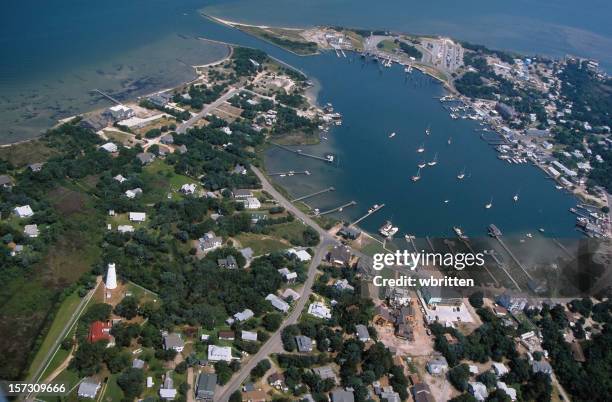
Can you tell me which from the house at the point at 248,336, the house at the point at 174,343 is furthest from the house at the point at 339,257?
the house at the point at 174,343

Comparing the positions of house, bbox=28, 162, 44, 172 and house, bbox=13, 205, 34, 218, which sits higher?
house, bbox=28, 162, 44, 172

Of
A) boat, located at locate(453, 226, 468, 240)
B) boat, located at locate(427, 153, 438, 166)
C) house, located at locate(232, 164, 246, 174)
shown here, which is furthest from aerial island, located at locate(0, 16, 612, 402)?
boat, located at locate(427, 153, 438, 166)

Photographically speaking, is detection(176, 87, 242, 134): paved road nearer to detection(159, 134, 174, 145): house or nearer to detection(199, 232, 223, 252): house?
detection(159, 134, 174, 145): house

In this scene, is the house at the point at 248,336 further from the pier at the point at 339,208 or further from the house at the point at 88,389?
the pier at the point at 339,208

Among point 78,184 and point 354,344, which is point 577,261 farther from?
point 78,184

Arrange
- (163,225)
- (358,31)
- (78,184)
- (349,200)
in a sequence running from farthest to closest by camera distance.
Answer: (358,31) < (349,200) < (78,184) < (163,225)

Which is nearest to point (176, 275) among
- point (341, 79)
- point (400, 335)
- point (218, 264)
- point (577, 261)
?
point (218, 264)
